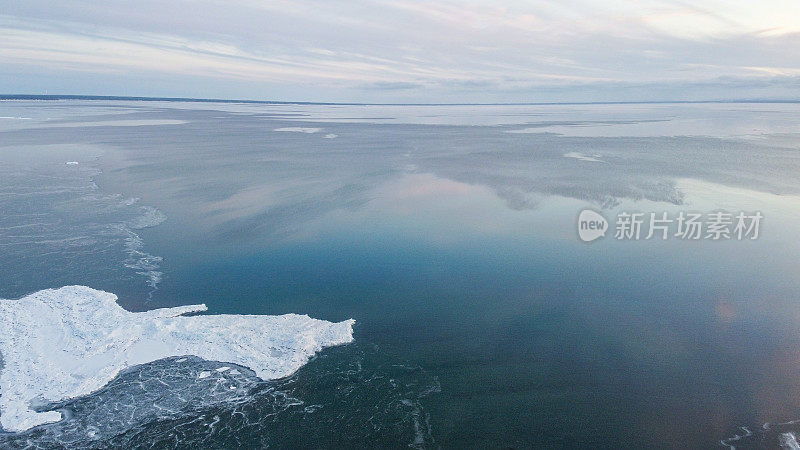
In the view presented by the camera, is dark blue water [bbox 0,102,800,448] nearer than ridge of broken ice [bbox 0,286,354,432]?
Yes

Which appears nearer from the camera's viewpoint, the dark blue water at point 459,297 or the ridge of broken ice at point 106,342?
the dark blue water at point 459,297

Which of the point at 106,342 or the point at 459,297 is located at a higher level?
the point at 459,297

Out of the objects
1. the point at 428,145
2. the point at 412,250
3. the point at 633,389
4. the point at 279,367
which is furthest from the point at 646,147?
the point at 279,367

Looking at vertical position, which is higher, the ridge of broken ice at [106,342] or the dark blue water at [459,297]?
the dark blue water at [459,297]

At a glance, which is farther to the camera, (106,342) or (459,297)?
(459,297)
